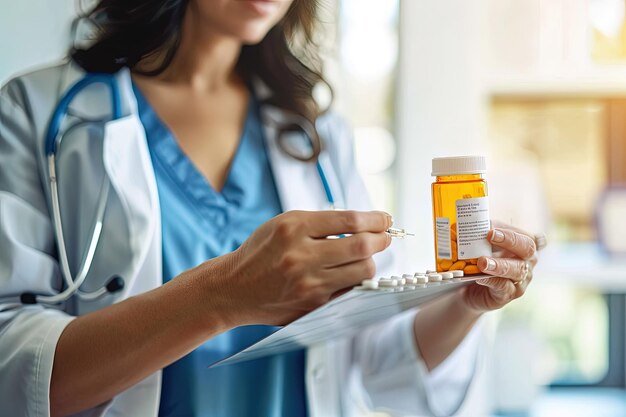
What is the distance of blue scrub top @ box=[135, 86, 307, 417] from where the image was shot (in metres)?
0.76

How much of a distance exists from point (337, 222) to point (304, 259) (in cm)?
4

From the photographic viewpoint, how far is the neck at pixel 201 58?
815mm

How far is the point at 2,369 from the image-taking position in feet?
2.15

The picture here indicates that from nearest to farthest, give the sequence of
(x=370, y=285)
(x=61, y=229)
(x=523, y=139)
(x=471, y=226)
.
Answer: (x=370, y=285) → (x=471, y=226) → (x=61, y=229) → (x=523, y=139)

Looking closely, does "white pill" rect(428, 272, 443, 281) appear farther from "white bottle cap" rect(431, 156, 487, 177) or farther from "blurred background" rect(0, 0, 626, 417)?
"blurred background" rect(0, 0, 626, 417)

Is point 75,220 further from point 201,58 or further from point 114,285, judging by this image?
point 201,58

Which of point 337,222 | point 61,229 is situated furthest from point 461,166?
point 61,229

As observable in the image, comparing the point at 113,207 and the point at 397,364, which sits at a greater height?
the point at 113,207

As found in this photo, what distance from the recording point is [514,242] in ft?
2.10

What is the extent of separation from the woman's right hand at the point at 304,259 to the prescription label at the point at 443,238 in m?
0.07

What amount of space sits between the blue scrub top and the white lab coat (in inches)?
1.1

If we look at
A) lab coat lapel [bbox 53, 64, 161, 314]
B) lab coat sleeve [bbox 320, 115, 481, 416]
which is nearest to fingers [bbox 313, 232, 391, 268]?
lab coat lapel [bbox 53, 64, 161, 314]

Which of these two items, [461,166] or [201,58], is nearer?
[461,166]

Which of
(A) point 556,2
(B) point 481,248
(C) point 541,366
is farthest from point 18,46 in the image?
(C) point 541,366
